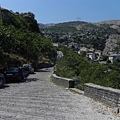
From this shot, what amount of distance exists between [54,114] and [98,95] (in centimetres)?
330

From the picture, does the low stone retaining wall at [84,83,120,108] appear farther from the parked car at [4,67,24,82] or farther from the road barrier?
the parked car at [4,67,24,82]

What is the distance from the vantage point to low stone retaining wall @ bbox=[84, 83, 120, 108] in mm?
11227

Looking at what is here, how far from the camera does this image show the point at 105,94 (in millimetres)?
12398

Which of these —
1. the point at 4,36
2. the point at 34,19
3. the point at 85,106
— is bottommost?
the point at 85,106

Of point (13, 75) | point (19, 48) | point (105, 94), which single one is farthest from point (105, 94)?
point (19, 48)

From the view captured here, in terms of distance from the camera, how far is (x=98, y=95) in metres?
13.4

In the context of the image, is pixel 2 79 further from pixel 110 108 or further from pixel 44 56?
pixel 44 56

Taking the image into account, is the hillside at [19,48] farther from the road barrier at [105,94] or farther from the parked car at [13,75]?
the road barrier at [105,94]

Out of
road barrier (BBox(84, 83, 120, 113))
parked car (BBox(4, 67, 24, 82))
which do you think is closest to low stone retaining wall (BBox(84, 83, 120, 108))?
road barrier (BBox(84, 83, 120, 113))

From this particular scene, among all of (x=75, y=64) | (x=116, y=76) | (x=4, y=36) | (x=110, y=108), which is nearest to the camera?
(x=110, y=108)

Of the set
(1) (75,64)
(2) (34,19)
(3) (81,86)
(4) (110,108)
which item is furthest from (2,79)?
(2) (34,19)

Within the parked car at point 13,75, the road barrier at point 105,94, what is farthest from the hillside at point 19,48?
the road barrier at point 105,94

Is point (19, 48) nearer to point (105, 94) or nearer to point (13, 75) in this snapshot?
point (13, 75)

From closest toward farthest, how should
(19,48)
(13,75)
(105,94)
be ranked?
(105,94)
(13,75)
(19,48)
